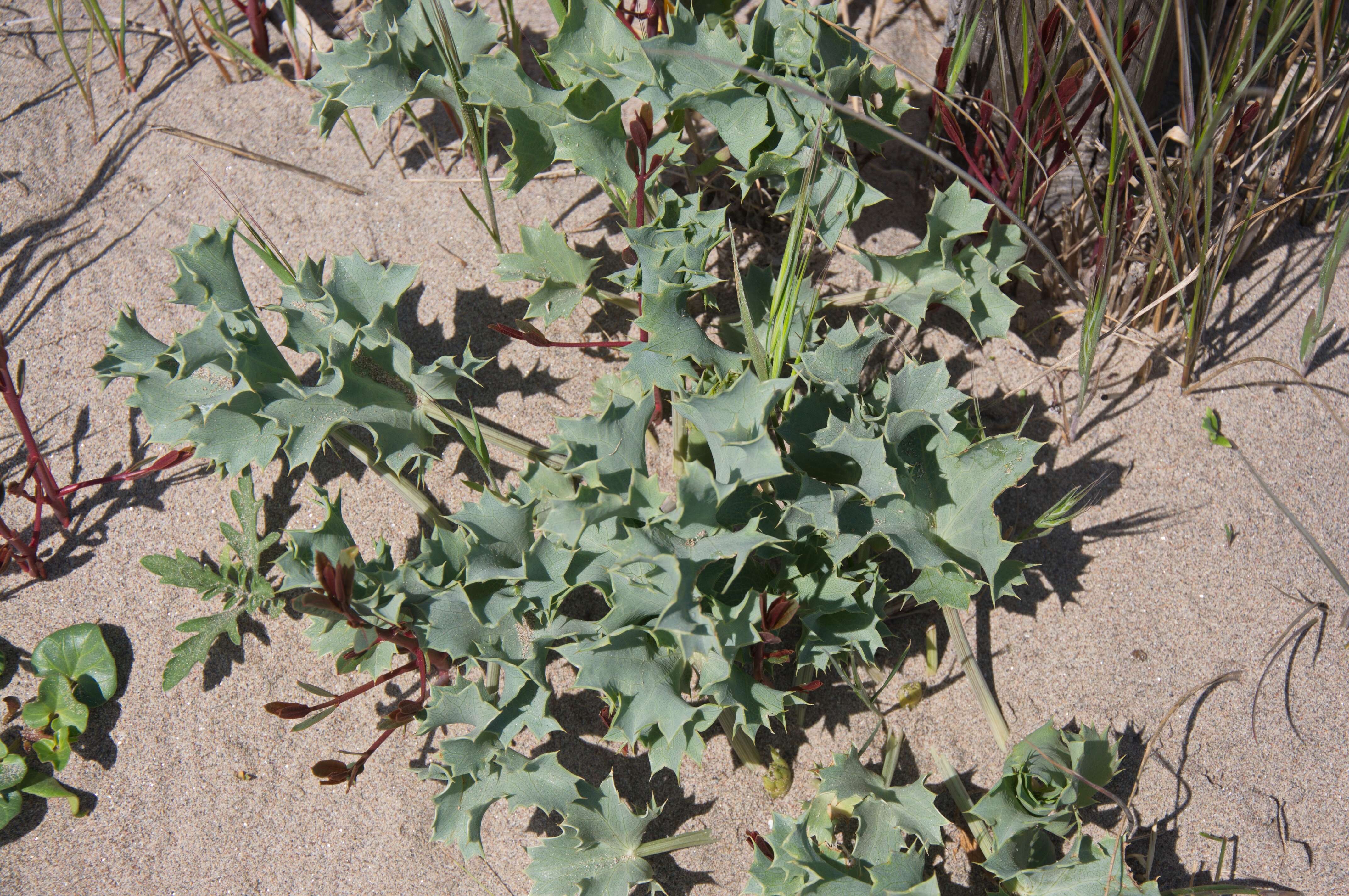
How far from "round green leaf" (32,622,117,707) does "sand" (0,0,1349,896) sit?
0.04m

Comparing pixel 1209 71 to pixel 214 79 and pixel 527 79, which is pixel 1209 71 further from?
pixel 214 79

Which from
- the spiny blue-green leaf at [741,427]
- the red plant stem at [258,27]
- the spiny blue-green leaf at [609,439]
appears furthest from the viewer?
the red plant stem at [258,27]

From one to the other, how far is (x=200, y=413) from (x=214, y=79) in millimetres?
1019

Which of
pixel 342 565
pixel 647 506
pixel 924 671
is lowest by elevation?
pixel 924 671

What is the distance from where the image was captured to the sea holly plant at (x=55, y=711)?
1758mm

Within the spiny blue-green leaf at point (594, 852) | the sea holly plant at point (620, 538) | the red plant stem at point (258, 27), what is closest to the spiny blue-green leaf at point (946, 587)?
the sea holly plant at point (620, 538)

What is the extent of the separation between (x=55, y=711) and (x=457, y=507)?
822 mm

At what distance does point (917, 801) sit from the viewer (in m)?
1.61

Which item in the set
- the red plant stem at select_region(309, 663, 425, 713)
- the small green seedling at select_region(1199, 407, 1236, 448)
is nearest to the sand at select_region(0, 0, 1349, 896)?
the small green seedling at select_region(1199, 407, 1236, 448)

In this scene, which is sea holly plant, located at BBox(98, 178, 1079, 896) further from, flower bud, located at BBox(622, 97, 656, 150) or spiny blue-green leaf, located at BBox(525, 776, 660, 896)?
flower bud, located at BBox(622, 97, 656, 150)

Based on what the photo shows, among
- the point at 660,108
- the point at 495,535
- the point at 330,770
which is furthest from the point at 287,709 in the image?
the point at 660,108

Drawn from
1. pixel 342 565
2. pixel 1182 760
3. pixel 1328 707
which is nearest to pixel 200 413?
pixel 342 565

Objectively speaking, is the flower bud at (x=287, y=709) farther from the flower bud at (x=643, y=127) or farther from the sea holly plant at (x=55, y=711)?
the flower bud at (x=643, y=127)

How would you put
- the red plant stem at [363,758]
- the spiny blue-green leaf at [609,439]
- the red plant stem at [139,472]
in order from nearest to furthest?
the spiny blue-green leaf at [609,439] < the red plant stem at [363,758] < the red plant stem at [139,472]
